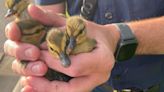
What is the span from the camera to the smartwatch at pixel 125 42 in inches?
63.2

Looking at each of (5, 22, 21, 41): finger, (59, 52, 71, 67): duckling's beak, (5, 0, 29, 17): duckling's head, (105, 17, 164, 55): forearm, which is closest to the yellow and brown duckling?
(59, 52, 71, 67): duckling's beak

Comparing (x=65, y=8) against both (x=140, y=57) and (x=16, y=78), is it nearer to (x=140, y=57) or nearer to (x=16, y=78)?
(x=140, y=57)

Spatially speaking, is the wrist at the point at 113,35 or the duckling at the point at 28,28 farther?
the wrist at the point at 113,35

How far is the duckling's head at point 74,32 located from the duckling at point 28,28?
0.51 ft

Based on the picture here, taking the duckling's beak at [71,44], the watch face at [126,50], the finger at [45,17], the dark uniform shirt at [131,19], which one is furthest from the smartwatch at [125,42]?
the duckling's beak at [71,44]

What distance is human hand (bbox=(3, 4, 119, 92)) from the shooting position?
4.49 feet

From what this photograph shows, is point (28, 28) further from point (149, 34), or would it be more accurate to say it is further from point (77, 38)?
point (149, 34)

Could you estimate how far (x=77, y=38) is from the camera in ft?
4.33

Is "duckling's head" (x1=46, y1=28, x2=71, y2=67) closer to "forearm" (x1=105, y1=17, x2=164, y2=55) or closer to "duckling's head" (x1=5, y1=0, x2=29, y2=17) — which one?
"duckling's head" (x1=5, y1=0, x2=29, y2=17)

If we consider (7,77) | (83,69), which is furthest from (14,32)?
(7,77)

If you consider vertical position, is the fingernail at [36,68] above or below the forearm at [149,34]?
above

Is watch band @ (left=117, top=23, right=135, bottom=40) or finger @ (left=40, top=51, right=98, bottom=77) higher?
finger @ (left=40, top=51, right=98, bottom=77)

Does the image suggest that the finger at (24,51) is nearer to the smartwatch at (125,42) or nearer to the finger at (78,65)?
the finger at (78,65)

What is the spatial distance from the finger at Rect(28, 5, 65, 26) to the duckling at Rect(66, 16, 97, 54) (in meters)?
0.18
